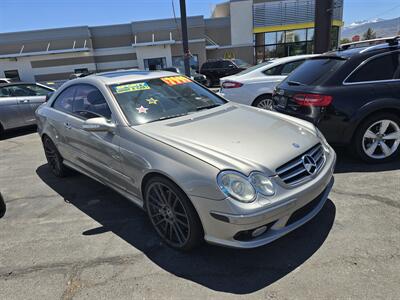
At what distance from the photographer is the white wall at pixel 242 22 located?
29.0 m

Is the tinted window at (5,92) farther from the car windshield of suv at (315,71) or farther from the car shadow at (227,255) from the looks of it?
the car windshield of suv at (315,71)

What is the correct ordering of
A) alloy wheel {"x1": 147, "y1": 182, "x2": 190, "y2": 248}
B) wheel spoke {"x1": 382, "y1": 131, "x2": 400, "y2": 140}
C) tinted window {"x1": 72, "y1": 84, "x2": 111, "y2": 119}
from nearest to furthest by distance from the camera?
alloy wheel {"x1": 147, "y1": 182, "x2": 190, "y2": 248}, tinted window {"x1": 72, "y1": 84, "x2": 111, "y2": 119}, wheel spoke {"x1": 382, "y1": 131, "x2": 400, "y2": 140}

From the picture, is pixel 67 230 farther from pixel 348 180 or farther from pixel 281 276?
pixel 348 180

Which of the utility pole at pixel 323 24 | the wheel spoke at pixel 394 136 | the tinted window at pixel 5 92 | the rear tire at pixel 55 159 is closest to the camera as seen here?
the wheel spoke at pixel 394 136

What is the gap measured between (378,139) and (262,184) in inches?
111

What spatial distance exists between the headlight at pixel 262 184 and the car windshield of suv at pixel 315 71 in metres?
2.58

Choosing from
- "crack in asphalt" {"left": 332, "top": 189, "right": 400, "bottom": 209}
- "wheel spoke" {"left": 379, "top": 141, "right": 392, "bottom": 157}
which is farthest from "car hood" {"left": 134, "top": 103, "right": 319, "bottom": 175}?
"wheel spoke" {"left": 379, "top": 141, "right": 392, "bottom": 157}

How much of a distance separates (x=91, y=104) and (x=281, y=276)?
2.86m

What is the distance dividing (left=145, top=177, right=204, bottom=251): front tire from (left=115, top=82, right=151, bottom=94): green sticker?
49.2 inches

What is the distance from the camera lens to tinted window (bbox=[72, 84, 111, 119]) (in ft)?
11.8

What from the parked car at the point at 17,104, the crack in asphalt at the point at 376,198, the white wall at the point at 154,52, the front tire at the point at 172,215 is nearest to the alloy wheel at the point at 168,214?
the front tire at the point at 172,215

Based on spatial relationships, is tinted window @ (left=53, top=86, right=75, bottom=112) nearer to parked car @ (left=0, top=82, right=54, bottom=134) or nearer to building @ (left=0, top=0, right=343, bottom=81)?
parked car @ (left=0, top=82, right=54, bottom=134)

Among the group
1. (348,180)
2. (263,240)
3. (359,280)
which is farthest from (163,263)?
(348,180)

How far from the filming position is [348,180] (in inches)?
161
